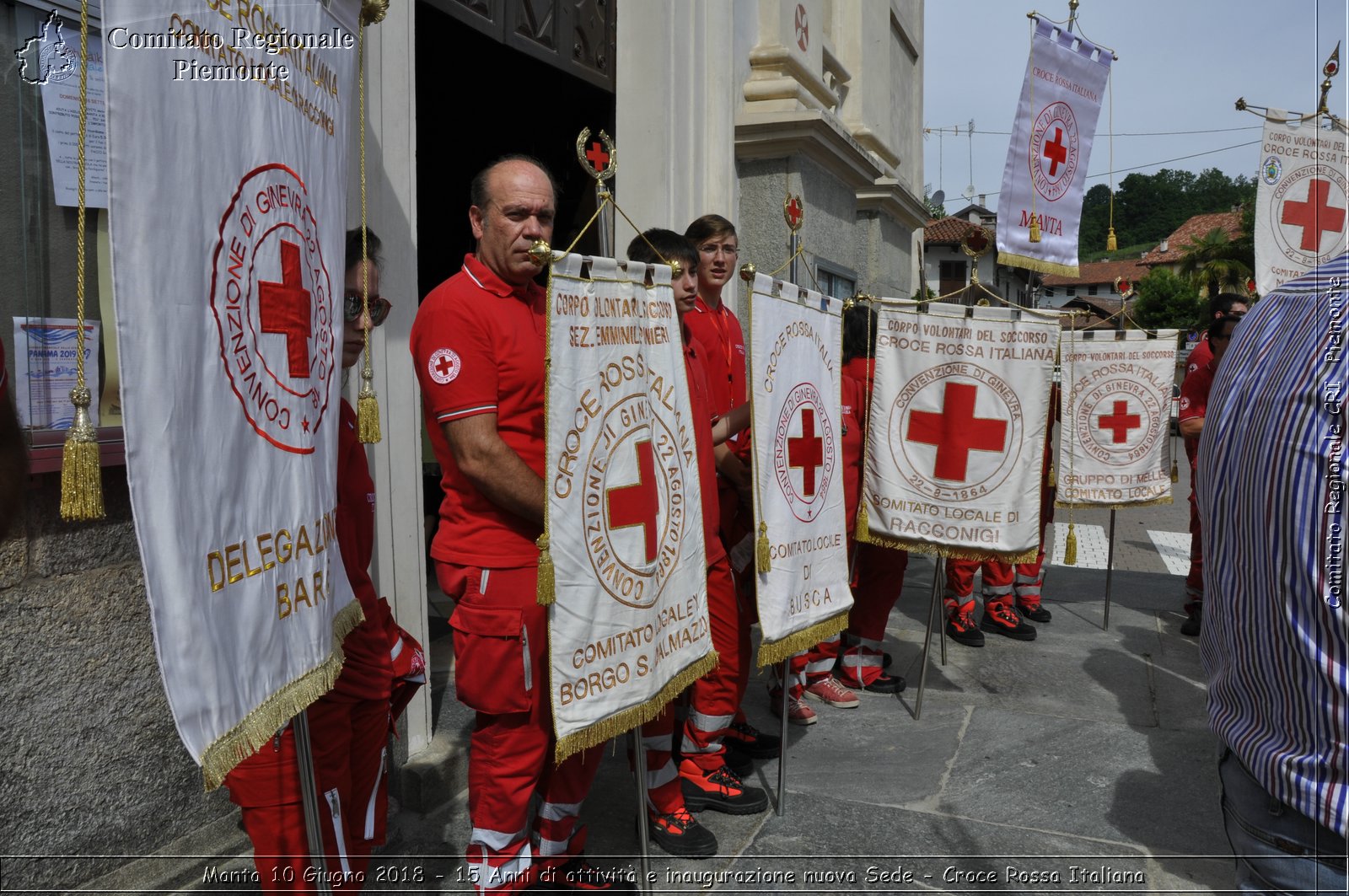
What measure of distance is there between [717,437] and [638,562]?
3.73 ft

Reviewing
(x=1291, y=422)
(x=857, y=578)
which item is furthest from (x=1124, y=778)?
(x=1291, y=422)

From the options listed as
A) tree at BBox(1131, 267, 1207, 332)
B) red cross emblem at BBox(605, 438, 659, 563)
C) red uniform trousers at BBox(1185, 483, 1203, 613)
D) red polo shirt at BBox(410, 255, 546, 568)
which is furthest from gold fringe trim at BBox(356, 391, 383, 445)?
tree at BBox(1131, 267, 1207, 332)

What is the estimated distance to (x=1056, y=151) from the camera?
5.82m

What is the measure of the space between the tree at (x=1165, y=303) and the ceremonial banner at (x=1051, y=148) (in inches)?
2160

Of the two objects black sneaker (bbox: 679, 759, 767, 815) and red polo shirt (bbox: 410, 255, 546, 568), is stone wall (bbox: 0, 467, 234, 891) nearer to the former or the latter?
red polo shirt (bbox: 410, 255, 546, 568)

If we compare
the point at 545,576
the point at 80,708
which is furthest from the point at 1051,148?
the point at 80,708

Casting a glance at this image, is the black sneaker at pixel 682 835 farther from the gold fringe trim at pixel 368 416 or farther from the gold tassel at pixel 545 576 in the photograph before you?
the gold fringe trim at pixel 368 416

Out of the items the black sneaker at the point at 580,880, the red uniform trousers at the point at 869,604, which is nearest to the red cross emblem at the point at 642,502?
the black sneaker at the point at 580,880

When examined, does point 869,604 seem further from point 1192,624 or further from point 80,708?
point 80,708

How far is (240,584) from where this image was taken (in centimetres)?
172

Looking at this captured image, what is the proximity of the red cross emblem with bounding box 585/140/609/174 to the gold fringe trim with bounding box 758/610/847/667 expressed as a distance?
1594 mm

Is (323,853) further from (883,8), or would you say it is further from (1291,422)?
(883,8)

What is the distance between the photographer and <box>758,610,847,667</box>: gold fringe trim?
3.33m

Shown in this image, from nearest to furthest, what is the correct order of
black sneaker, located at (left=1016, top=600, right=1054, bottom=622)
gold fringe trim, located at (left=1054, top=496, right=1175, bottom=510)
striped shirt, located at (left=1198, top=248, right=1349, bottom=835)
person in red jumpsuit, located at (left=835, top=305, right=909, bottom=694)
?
striped shirt, located at (left=1198, top=248, right=1349, bottom=835) < person in red jumpsuit, located at (left=835, top=305, right=909, bottom=694) < gold fringe trim, located at (left=1054, top=496, right=1175, bottom=510) < black sneaker, located at (left=1016, top=600, right=1054, bottom=622)
